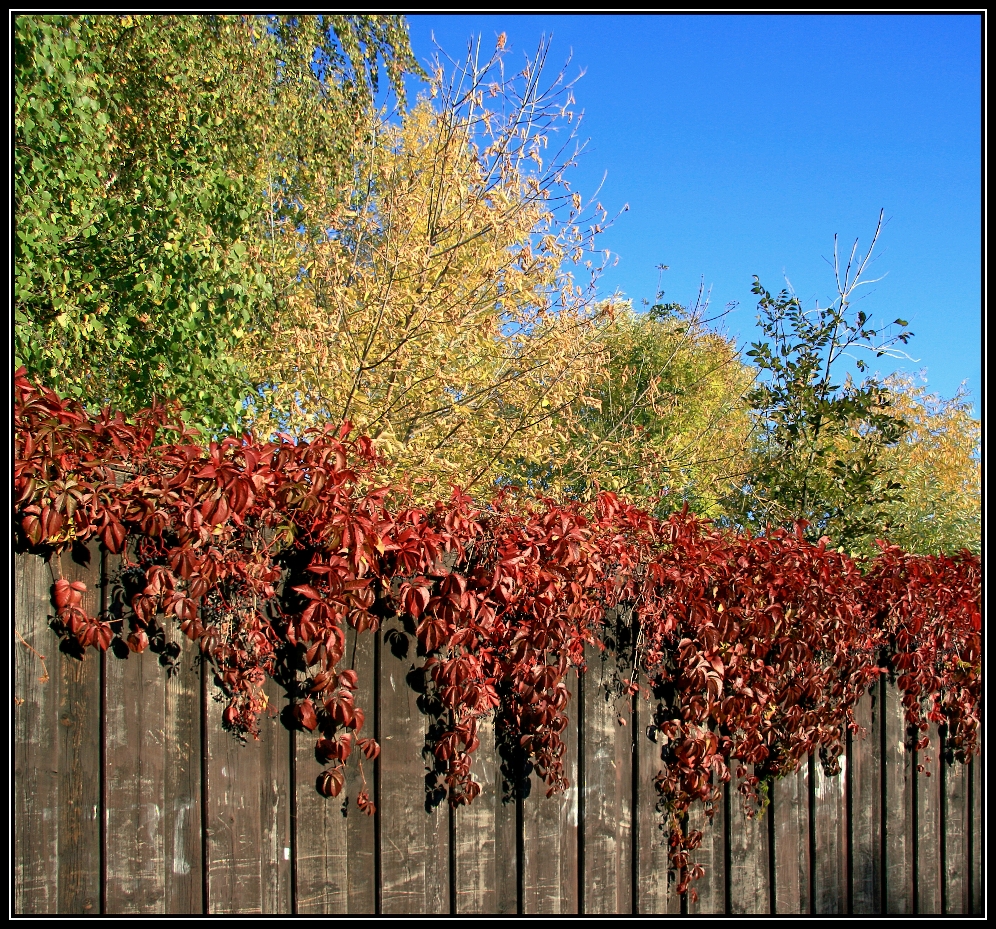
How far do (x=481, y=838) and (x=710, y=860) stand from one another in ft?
3.59

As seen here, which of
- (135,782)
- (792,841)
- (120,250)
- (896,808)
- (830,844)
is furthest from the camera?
(120,250)

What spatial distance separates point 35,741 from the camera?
2326 mm

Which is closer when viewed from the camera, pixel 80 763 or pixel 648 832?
pixel 80 763

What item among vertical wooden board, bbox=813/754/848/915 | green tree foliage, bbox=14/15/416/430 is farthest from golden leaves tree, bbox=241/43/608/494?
vertical wooden board, bbox=813/754/848/915

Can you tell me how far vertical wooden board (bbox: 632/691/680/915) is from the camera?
3.19 metres

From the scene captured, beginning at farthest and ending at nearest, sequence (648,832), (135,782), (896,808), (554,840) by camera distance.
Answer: (896,808)
(648,832)
(554,840)
(135,782)

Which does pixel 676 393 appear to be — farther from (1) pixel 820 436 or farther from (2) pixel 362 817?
(2) pixel 362 817

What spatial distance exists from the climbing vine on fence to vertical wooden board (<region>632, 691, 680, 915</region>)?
0.16 ft

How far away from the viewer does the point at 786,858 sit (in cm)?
355

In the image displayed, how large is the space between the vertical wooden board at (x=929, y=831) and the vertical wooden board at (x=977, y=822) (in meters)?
0.29

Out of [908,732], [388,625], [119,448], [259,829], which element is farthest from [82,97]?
[908,732]

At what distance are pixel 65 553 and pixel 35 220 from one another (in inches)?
122

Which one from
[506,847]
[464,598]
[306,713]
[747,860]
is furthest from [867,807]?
[306,713]

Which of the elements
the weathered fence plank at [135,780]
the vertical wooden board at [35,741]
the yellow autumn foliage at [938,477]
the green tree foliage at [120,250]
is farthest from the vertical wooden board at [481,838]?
the yellow autumn foliage at [938,477]
